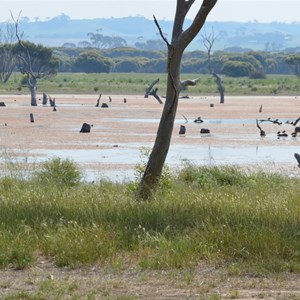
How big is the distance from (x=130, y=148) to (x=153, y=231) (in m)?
21.9

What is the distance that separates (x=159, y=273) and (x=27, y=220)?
2.51 meters

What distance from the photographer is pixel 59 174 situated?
776 inches

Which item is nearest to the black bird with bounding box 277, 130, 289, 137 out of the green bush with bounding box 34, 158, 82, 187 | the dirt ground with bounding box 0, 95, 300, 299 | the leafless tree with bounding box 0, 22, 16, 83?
the dirt ground with bounding box 0, 95, 300, 299

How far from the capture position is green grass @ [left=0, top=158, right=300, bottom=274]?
32.3 feet

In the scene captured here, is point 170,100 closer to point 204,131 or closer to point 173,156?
point 173,156

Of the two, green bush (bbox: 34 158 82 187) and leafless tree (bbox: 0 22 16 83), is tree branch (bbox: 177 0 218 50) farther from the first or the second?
leafless tree (bbox: 0 22 16 83)

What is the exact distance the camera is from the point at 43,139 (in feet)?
118

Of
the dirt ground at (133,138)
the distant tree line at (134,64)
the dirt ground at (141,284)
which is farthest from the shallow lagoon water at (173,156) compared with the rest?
the distant tree line at (134,64)

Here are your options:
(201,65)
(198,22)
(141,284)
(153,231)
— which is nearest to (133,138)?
(198,22)

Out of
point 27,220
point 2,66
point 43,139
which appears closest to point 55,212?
point 27,220

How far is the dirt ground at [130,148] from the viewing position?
8.61m

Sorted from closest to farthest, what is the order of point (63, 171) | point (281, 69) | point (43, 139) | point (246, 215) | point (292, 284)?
1. point (292, 284)
2. point (246, 215)
3. point (63, 171)
4. point (43, 139)
5. point (281, 69)

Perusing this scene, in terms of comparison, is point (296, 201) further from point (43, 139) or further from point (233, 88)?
point (233, 88)

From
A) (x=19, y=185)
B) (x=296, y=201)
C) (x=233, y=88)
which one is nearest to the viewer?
(x=296, y=201)
